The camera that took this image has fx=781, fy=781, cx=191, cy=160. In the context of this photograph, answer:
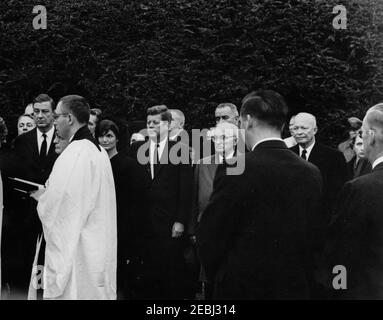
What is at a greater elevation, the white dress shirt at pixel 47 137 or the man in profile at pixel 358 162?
the white dress shirt at pixel 47 137

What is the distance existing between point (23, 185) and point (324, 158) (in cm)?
238

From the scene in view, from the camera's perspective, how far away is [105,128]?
21.0 ft

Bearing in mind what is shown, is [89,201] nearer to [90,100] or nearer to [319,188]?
[319,188]

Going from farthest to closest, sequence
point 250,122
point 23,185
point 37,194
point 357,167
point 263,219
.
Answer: point 357,167 < point 23,185 < point 37,194 < point 250,122 < point 263,219

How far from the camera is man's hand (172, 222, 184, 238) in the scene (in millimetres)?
6289

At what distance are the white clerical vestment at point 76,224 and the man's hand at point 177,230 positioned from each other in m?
1.11

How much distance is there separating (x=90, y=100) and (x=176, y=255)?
2.50 m

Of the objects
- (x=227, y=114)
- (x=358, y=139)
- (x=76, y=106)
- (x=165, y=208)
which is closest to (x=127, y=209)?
(x=165, y=208)

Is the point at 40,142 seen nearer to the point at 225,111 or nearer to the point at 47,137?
the point at 47,137

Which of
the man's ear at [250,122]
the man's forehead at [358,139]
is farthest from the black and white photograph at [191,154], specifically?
the man's forehead at [358,139]

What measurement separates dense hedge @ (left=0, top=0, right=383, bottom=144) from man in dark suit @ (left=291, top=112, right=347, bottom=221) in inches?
74.3

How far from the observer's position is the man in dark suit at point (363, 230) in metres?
3.94

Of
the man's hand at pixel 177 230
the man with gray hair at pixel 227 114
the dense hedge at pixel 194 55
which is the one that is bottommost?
the man's hand at pixel 177 230

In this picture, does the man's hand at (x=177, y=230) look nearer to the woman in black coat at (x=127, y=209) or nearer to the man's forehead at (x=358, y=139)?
the woman in black coat at (x=127, y=209)
